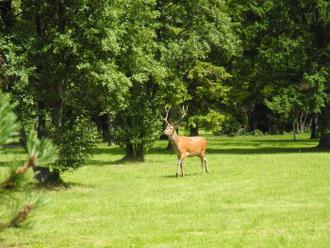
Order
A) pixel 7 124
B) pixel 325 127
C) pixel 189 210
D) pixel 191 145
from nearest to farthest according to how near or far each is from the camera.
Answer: pixel 7 124 < pixel 189 210 < pixel 191 145 < pixel 325 127

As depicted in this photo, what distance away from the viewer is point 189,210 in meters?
16.5

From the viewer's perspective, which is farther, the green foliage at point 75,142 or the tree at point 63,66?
the green foliage at point 75,142

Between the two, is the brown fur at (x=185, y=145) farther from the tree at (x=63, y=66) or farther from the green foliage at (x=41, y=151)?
the green foliage at (x=41, y=151)

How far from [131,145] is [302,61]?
508 inches

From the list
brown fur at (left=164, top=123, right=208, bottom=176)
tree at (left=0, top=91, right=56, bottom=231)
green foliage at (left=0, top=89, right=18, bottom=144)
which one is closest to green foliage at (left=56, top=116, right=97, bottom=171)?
brown fur at (left=164, top=123, right=208, bottom=176)

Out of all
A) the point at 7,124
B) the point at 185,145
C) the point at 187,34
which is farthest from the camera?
the point at 187,34

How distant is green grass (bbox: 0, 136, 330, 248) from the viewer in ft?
42.2

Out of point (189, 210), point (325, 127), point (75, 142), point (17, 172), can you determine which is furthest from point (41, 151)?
point (325, 127)

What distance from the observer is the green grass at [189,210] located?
12.9m

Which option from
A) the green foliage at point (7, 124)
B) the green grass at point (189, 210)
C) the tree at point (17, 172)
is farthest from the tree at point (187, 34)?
the green foliage at point (7, 124)

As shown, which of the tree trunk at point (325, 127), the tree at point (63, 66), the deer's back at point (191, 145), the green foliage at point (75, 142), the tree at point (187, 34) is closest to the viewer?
the tree at point (63, 66)

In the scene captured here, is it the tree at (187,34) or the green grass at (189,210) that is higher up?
the tree at (187,34)

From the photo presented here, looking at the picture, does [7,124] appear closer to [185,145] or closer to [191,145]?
[185,145]

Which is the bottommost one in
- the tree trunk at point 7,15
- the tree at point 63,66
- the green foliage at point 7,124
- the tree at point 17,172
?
the tree at point 17,172
